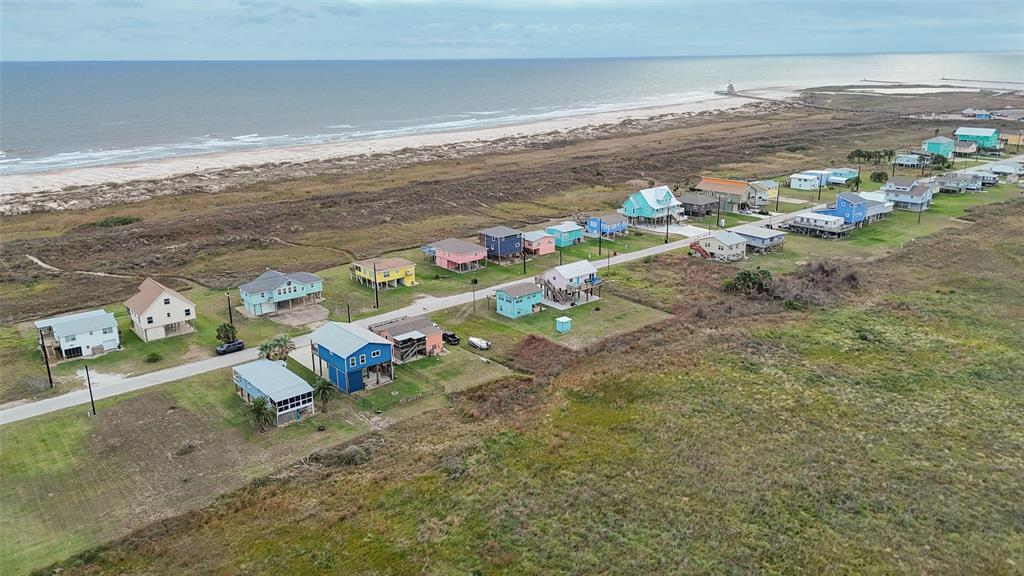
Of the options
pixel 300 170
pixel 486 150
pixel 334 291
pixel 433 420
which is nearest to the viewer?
pixel 433 420

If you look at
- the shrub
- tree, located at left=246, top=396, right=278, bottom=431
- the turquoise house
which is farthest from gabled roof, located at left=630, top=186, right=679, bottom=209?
the shrub

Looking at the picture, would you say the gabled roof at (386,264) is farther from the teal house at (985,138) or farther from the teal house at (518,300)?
the teal house at (985,138)

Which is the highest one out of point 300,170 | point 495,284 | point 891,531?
point 300,170

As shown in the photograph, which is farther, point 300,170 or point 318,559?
point 300,170

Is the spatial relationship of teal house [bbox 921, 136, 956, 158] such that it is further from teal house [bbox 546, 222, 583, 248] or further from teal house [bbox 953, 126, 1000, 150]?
teal house [bbox 546, 222, 583, 248]

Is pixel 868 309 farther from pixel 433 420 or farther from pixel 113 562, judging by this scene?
pixel 113 562

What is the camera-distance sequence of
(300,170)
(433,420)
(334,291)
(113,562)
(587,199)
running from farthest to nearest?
(300,170), (587,199), (334,291), (433,420), (113,562)

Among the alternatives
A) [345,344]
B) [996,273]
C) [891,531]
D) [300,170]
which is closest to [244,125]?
[300,170]

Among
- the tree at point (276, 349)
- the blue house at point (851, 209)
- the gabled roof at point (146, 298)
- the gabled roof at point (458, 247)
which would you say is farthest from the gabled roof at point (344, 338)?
the blue house at point (851, 209)
